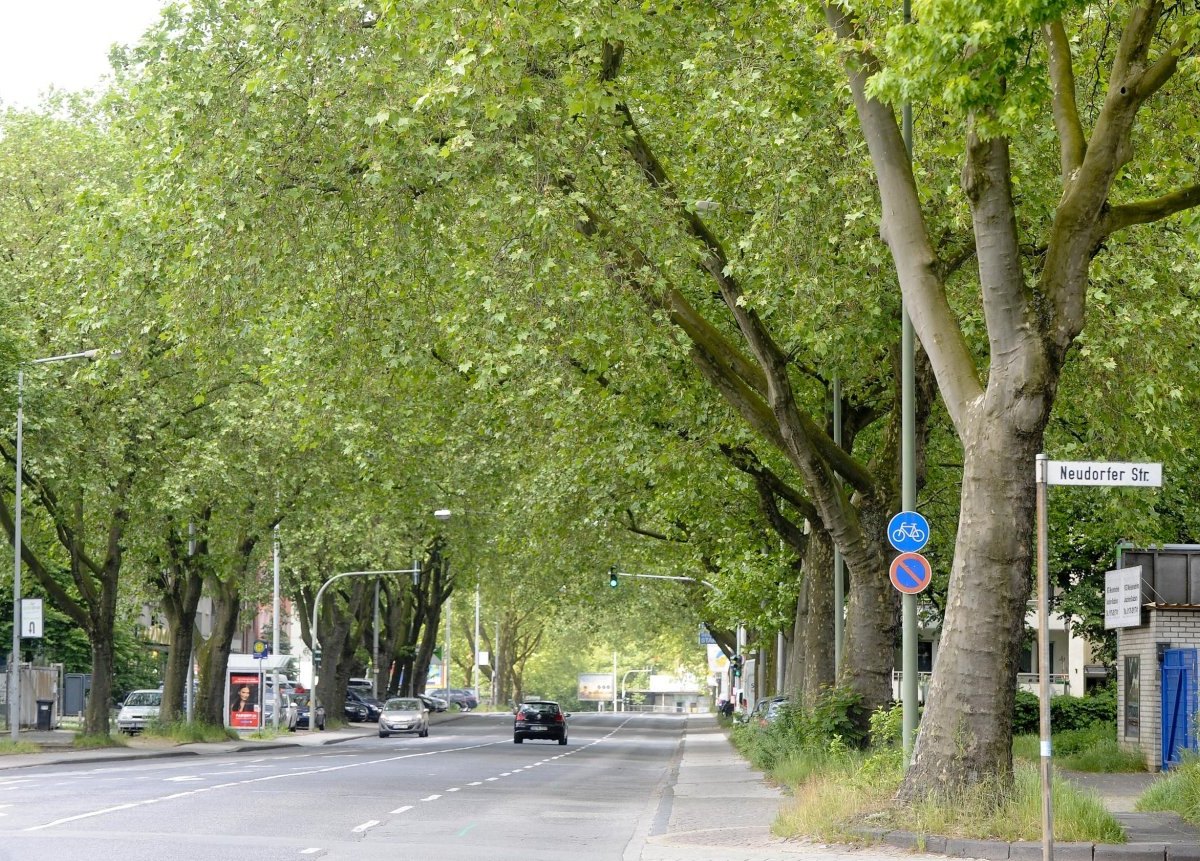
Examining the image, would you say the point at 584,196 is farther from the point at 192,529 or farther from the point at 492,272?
the point at 192,529

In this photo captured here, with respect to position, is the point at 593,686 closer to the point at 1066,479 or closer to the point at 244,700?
the point at 244,700

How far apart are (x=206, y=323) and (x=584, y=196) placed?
542 centimetres

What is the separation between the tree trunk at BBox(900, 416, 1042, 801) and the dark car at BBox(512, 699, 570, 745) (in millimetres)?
36154

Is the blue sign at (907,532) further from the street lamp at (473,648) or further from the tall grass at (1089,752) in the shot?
the street lamp at (473,648)

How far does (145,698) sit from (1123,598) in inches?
1410

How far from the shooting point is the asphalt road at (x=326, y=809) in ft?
47.9

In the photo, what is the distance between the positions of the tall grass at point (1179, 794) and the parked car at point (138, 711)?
1512 inches

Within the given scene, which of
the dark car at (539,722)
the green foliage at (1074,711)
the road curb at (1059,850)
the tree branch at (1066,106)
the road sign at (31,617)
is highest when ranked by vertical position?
the tree branch at (1066,106)

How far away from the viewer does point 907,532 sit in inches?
711

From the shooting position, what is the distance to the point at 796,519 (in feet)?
130

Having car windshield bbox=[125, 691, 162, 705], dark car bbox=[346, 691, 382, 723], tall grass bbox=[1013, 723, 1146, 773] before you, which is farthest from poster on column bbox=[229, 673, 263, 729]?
tall grass bbox=[1013, 723, 1146, 773]

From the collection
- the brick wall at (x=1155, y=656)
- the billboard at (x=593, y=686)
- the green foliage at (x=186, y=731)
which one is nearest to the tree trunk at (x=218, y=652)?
the green foliage at (x=186, y=731)

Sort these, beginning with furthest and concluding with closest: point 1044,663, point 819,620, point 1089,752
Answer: point 819,620 < point 1089,752 < point 1044,663

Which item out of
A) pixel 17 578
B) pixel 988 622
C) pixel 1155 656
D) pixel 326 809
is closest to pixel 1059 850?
pixel 988 622
